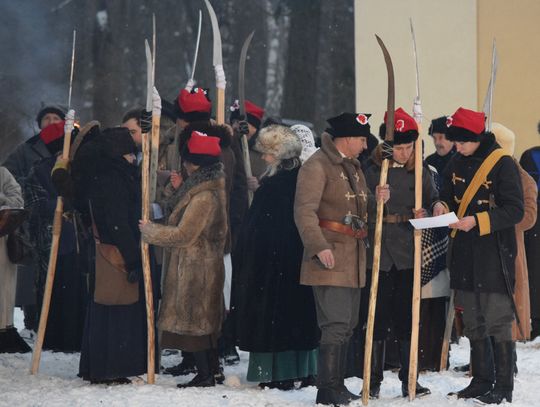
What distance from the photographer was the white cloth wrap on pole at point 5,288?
8836mm

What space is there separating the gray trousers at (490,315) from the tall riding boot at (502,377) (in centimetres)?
6

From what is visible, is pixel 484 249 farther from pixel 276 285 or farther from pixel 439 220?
pixel 276 285

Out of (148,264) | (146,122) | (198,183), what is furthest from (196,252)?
(146,122)

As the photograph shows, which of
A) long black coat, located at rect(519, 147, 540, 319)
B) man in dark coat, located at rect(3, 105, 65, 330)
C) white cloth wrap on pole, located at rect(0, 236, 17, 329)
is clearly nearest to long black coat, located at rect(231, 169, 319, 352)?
white cloth wrap on pole, located at rect(0, 236, 17, 329)

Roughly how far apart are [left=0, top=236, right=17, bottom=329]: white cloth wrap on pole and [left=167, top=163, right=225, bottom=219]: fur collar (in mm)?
1991

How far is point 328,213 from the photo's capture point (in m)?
6.98

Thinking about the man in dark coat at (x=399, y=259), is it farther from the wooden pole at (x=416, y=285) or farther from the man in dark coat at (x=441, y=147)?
the man in dark coat at (x=441, y=147)

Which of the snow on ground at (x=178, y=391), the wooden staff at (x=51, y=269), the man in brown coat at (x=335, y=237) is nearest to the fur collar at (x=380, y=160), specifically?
the man in brown coat at (x=335, y=237)

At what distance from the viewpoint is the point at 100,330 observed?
7.52m

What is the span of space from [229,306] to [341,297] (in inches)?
46.9

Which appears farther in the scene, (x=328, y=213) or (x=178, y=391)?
(x=178, y=391)

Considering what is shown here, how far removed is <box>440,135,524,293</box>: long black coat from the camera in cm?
700

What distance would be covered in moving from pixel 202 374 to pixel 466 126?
213 centimetres

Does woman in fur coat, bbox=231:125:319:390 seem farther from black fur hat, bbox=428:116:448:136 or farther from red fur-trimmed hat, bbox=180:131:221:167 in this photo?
black fur hat, bbox=428:116:448:136
